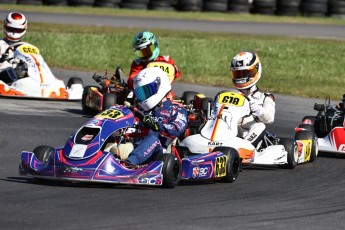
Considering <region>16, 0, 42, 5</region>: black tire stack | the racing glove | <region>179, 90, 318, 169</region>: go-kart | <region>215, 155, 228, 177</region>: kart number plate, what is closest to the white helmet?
<region>179, 90, 318, 169</region>: go-kart

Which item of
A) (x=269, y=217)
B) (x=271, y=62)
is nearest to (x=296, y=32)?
(x=271, y=62)

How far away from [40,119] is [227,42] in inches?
425

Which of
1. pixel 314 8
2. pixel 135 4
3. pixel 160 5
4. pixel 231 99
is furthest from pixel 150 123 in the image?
pixel 314 8

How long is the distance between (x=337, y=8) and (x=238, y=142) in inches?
940

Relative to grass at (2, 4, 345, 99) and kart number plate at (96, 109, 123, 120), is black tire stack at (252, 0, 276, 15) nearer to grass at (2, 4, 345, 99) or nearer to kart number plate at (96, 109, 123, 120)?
grass at (2, 4, 345, 99)

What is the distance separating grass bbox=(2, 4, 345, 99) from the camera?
18906mm

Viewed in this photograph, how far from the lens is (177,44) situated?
22766 mm

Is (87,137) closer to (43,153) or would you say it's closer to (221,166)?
(43,153)

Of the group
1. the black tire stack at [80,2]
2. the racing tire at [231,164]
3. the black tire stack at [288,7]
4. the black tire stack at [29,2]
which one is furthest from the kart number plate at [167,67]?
the black tire stack at [288,7]

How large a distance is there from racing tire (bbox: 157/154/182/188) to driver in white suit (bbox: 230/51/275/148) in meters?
1.63

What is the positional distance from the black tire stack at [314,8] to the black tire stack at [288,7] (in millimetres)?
236

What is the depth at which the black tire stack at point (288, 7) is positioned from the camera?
32428mm

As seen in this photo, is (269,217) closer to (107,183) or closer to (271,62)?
(107,183)

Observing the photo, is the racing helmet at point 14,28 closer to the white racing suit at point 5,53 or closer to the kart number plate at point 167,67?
the white racing suit at point 5,53
